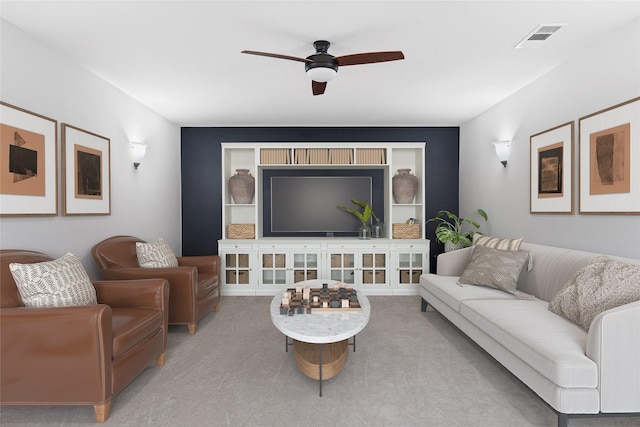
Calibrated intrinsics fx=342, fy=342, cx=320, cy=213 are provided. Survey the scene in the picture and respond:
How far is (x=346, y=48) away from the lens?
2631 mm

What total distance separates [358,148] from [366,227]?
1.13m

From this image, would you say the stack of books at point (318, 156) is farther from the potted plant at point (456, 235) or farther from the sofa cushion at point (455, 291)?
the sofa cushion at point (455, 291)

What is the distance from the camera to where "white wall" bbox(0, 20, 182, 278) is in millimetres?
2330

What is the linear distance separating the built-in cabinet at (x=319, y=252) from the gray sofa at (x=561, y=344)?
6.10 ft

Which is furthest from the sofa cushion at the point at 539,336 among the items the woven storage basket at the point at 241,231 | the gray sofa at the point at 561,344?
the woven storage basket at the point at 241,231

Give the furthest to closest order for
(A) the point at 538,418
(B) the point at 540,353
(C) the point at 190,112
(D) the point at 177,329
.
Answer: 1. (C) the point at 190,112
2. (D) the point at 177,329
3. (A) the point at 538,418
4. (B) the point at 540,353

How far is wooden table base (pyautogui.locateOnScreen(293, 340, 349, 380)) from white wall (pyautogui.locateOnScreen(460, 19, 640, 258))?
2053mm

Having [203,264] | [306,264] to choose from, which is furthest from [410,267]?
[203,264]

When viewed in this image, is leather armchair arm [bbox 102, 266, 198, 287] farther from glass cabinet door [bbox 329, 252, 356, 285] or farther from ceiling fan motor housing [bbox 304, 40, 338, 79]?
ceiling fan motor housing [bbox 304, 40, 338, 79]

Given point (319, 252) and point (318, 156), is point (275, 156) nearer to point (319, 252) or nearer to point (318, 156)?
point (318, 156)

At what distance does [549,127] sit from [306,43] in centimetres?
229

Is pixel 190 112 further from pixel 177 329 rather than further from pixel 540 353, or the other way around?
pixel 540 353

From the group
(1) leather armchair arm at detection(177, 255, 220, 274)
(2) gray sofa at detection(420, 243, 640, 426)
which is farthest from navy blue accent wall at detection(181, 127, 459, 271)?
(2) gray sofa at detection(420, 243, 640, 426)

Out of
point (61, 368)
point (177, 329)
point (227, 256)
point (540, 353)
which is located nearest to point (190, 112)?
point (227, 256)
